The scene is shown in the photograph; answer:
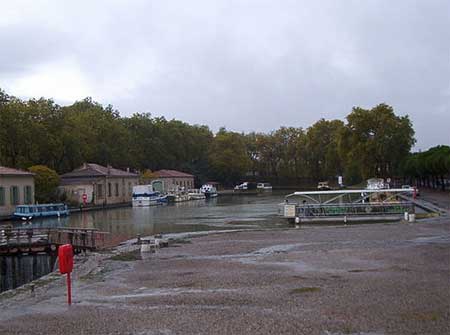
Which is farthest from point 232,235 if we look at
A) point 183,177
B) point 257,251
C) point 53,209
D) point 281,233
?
point 183,177

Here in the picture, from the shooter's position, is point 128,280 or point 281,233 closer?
point 128,280

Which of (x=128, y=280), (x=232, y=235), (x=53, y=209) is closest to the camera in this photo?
(x=128, y=280)

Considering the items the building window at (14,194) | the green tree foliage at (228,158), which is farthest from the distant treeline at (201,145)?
the building window at (14,194)

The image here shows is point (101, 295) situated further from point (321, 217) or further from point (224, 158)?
point (224, 158)

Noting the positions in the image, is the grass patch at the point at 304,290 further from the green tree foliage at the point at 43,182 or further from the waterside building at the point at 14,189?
the green tree foliage at the point at 43,182

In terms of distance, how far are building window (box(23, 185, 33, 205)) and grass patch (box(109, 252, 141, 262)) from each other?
41529 millimetres

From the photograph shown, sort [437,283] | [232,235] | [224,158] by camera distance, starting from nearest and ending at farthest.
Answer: [437,283] → [232,235] → [224,158]

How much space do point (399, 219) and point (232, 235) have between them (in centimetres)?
1521

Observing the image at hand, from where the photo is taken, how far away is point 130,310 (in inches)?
538

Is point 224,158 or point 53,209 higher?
point 224,158

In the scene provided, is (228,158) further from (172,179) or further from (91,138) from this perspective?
(91,138)

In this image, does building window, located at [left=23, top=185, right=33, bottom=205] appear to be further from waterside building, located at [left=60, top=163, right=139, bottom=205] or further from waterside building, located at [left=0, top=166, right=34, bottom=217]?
waterside building, located at [left=60, top=163, right=139, bottom=205]

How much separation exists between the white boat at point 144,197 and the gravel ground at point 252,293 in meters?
60.9

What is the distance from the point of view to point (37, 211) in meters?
59.7
